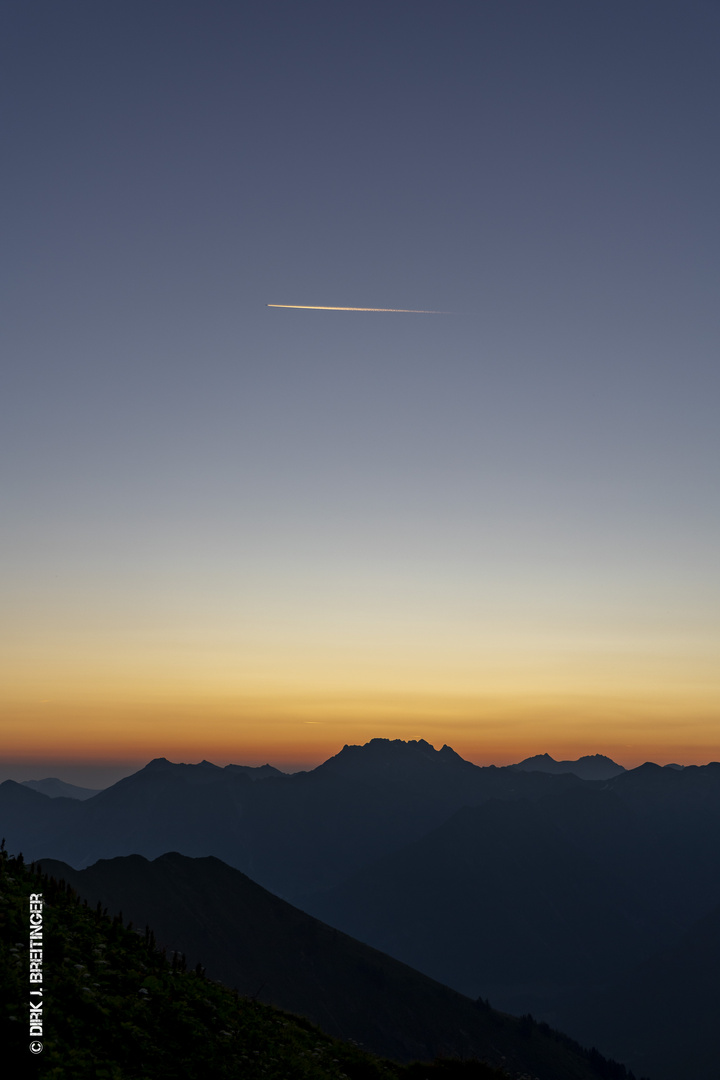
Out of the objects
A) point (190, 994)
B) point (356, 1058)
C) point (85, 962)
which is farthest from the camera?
point (356, 1058)

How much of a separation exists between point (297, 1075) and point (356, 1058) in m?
7.52

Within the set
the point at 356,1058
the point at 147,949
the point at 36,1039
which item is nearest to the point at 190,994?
the point at 147,949

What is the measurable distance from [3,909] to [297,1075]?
9.82 metres

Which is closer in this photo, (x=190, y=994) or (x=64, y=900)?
(x=190, y=994)

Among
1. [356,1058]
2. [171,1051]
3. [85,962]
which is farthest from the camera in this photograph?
[356,1058]

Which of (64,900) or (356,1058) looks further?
(356,1058)

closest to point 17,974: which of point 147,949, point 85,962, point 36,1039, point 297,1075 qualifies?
point 36,1039

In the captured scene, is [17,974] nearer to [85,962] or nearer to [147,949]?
[85,962]

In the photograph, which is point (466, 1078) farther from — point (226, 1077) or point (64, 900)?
point (64, 900)

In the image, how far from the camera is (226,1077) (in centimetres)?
1920

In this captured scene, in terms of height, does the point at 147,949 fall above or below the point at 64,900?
below

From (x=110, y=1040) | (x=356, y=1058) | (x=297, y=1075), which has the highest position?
(x=110, y=1040)

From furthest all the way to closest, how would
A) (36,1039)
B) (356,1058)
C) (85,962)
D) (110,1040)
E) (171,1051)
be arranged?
(356,1058), (85,962), (171,1051), (110,1040), (36,1039)

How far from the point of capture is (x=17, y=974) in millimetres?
17625
